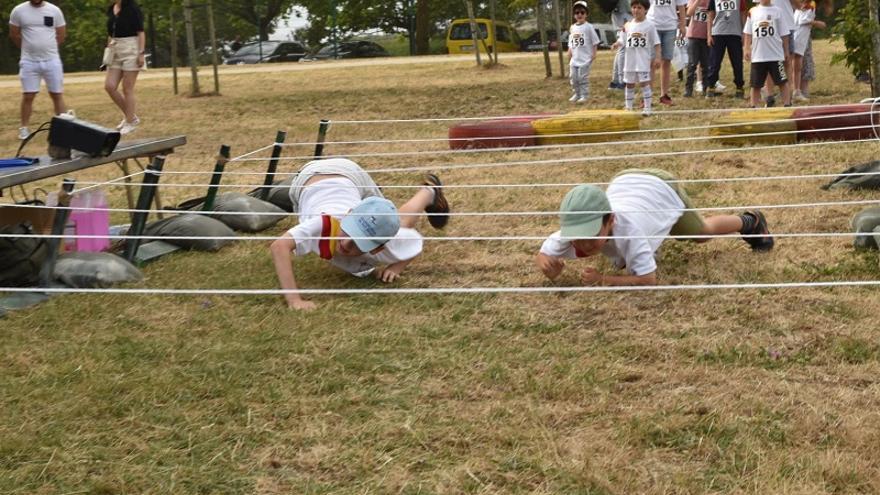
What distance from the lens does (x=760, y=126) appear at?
8305mm

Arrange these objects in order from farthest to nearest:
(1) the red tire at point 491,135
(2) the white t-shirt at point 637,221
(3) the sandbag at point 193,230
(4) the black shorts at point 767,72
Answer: (4) the black shorts at point 767,72 → (1) the red tire at point 491,135 → (3) the sandbag at point 193,230 → (2) the white t-shirt at point 637,221

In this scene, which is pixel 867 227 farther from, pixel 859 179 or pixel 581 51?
pixel 581 51

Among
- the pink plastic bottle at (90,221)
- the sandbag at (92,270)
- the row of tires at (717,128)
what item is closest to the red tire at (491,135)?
the row of tires at (717,128)

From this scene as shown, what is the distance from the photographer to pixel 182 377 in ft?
12.5

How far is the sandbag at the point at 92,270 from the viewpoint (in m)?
5.08

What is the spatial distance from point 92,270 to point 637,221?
240 centimetres

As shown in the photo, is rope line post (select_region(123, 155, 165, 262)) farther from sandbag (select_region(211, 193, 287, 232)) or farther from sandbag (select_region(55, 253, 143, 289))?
sandbag (select_region(211, 193, 287, 232))

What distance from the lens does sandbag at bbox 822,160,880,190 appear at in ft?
21.0

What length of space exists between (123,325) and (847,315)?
108 inches

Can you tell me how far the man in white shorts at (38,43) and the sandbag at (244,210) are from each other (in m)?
4.79

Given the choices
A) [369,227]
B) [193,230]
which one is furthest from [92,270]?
[369,227]

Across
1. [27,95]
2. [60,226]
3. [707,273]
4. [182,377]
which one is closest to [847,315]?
[707,273]

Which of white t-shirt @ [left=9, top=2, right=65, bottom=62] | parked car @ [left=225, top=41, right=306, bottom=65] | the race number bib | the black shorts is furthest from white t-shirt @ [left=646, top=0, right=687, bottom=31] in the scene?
parked car @ [left=225, top=41, right=306, bottom=65]

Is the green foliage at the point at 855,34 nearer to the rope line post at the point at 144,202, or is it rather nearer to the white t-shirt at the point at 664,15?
the white t-shirt at the point at 664,15
